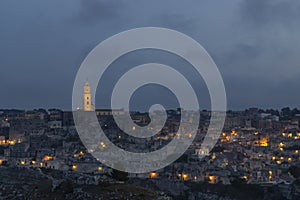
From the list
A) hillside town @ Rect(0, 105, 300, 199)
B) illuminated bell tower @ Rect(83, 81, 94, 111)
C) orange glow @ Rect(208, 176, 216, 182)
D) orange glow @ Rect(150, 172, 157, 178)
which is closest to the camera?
hillside town @ Rect(0, 105, 300, 199)

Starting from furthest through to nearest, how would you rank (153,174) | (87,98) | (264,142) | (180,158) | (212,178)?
(87,98), (264,142), (180,158), (212,178), (153,174)

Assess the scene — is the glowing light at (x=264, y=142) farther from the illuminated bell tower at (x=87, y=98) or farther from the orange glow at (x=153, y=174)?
the illuminated bell tower at (x=87, y=98)

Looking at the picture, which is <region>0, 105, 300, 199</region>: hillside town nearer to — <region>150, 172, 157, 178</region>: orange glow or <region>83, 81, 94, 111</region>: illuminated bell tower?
<region>150, 172, 157, 178</region>: orange glow

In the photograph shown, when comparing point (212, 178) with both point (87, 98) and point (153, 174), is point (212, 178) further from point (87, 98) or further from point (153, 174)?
point (87, 98)

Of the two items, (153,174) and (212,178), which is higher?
(153,174)

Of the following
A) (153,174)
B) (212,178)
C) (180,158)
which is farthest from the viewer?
(180,158)

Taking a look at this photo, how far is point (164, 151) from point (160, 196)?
32.2 meters

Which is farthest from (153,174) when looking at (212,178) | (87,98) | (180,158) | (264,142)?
(87,98)

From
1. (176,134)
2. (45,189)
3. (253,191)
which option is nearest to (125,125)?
(176,134)

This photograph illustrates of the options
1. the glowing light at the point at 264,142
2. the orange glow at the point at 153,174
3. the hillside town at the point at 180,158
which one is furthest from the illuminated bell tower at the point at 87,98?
the orange glow at the point at 153,174

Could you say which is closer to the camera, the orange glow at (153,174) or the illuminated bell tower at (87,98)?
the orange glow at (153,174)

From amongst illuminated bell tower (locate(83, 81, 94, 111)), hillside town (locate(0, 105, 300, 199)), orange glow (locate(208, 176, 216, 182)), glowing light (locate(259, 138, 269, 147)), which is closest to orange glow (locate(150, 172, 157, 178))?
hillside town (locate(0, 105, 300, 199))

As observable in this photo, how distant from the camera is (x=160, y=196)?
3039cm

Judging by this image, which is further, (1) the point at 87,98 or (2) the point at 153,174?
(1) the point at 87,98
